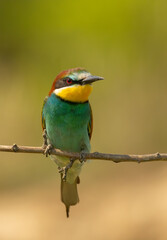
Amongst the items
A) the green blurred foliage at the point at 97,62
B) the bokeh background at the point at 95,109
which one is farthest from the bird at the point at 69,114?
the green blurred foliage at the point at 97,62

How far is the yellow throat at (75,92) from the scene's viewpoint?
2.73 metres

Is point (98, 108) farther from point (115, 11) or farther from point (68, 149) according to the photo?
point (68, 149)

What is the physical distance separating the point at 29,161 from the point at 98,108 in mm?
1273

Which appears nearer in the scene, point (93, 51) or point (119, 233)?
point (119, 233)

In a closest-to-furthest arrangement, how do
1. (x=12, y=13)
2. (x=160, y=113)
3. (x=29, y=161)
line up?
(x=12, y=13) → (x=160, y=113) → (x=29, y=161)

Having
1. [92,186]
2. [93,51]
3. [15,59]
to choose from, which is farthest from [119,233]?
[15,59]

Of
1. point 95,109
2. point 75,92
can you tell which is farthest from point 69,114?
point 95,109

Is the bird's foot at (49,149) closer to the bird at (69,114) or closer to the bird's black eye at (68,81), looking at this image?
the bird at (69,114)

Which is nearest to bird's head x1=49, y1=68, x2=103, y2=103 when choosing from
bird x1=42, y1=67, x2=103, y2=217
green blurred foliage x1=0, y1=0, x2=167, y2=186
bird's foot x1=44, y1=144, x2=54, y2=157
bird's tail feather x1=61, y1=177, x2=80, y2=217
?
bird x1=42, y1=67, x2=103, y2=217

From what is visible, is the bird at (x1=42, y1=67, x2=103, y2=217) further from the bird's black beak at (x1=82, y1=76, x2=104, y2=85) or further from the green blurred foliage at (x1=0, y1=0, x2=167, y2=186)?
the green blurred foliage at (x1=0, y1=0, x2=167, y2=186)

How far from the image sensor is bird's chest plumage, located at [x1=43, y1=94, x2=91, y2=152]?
286cm

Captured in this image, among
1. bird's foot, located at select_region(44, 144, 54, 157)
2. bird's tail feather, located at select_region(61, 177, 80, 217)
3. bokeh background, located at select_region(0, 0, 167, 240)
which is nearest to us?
bird's foot, located at select_region(44, 144, 54, 157)

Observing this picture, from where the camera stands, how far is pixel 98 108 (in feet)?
18.4

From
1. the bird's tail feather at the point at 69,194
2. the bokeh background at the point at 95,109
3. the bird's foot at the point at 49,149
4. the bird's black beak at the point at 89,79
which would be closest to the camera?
the bird's black beak at the point at 89,79
